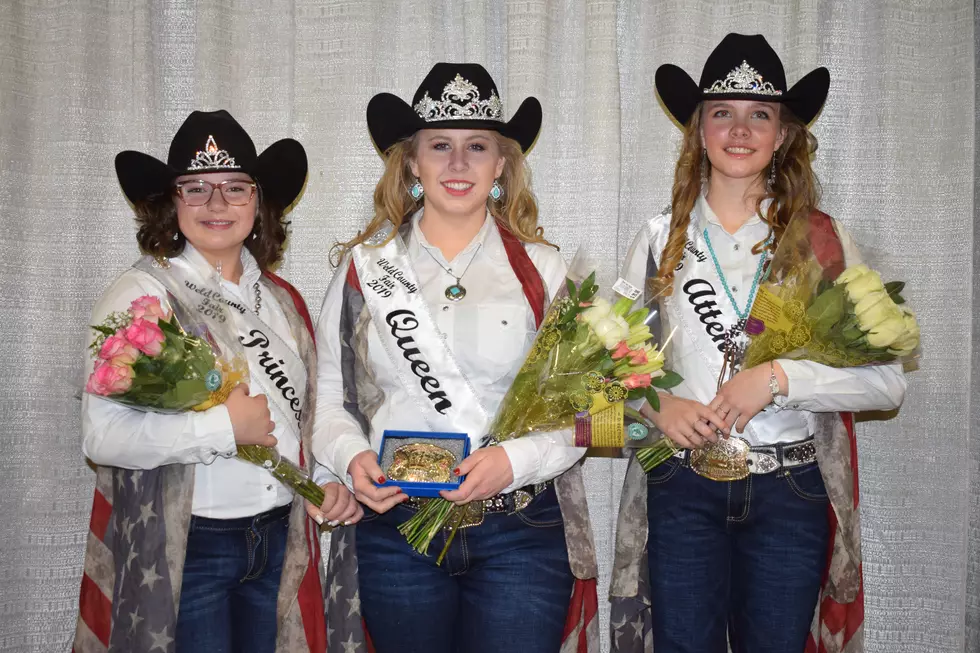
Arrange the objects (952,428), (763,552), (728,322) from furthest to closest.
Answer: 1. (952,428)
2. (728,322)
3. (763,552)

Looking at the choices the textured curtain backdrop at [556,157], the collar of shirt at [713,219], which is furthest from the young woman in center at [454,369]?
the textured curtain backdrop at [556,157]

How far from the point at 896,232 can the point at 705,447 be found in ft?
4.43

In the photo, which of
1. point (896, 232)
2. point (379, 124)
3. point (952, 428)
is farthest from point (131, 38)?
point (952, 428)

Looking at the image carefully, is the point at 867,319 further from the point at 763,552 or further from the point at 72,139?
the point at 72,139

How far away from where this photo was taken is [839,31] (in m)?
2.96

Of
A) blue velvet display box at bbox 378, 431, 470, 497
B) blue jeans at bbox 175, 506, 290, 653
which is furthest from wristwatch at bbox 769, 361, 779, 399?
blue jeans at bbox 175, 506, 290, 653

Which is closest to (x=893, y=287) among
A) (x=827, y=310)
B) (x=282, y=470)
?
(x=827, y=310)

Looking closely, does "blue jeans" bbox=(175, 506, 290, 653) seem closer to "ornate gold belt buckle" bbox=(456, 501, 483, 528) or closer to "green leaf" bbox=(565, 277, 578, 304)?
"ornate gold belt buckle" bbox=(456, 501, 483, 528)

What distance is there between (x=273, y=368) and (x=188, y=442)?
34 centimetres

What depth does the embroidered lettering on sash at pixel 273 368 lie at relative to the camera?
226 centimetres

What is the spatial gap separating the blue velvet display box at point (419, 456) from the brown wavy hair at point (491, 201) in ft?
1.90

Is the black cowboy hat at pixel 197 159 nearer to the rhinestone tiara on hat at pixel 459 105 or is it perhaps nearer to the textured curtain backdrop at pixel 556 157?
the rhinestone tiara on hat at pixel 459 105

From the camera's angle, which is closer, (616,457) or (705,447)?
(705,447)

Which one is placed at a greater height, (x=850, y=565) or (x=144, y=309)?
(x=144, y=309)
